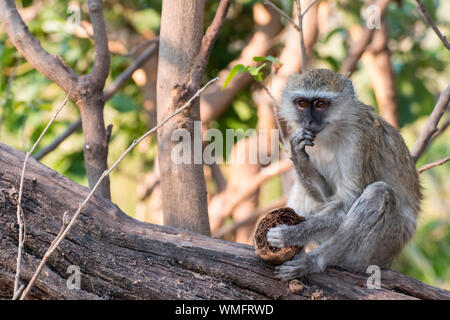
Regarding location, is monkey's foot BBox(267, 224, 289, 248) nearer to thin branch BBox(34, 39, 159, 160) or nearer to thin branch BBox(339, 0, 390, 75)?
thin branch BBox(34, 39, 159, 160)

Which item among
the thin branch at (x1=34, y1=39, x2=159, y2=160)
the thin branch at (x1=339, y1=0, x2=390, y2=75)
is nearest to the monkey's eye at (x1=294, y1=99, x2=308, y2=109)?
the thin branch at (x1=34, y1=39, x2=159, y2=160)

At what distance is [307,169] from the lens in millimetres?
4293

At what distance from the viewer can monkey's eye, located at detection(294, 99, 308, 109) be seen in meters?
4.43

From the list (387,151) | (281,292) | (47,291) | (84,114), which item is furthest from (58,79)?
(387,151)

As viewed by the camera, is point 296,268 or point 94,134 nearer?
point 296,268

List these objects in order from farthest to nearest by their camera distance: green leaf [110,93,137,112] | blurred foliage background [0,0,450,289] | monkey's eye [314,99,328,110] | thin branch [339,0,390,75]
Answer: blurred foliage background [0,0,450,289] < thin branch [339,0,390,75] < green leaf [110,93,137,112] < monkey's eye [314,99,328,110]

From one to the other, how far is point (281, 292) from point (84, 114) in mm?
2077

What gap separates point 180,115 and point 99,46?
0.84 metres

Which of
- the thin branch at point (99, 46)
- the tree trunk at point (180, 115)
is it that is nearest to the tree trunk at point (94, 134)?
the thin branch at point (99, 46)

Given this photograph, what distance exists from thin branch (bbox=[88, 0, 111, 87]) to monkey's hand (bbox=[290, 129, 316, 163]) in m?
1.54

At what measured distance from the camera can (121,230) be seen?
3666 millimetres

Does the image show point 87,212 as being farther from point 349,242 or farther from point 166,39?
point 349,242

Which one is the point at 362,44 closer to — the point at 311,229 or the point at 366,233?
the point at 366,233

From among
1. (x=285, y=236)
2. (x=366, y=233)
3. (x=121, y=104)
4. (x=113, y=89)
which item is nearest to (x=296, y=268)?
(x=285, y=236)
